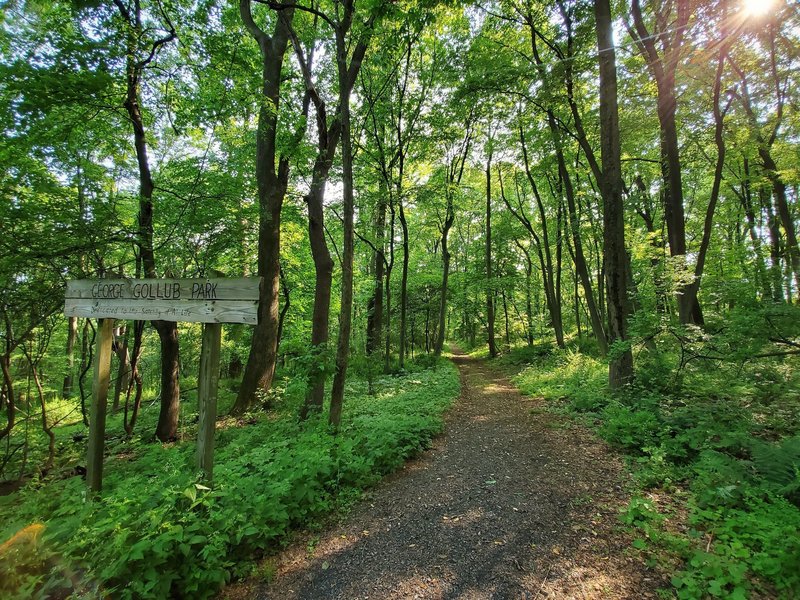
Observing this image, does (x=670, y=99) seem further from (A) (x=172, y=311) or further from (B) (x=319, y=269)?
(A) (x=172, y=311)

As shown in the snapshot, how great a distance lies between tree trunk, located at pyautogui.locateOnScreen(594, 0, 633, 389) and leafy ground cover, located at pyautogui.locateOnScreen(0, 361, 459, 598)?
444 cm

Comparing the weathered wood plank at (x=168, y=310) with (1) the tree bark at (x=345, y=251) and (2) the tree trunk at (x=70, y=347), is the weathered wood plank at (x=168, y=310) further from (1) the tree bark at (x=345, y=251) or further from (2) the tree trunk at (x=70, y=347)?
(2) the tree trunk at (x=70, y=347)

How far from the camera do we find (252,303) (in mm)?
3402

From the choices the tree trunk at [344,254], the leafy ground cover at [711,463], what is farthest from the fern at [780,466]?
the tree trunk at [344,254]

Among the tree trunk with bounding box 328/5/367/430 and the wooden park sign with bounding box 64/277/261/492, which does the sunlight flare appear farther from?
the wooden park sign with bounding box 64/277/261/492

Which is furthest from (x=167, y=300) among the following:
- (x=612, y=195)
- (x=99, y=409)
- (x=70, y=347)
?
(x=70, y=347)

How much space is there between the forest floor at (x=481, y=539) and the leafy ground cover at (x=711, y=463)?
292mm

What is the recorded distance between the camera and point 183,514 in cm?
289

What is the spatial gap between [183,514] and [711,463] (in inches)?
190

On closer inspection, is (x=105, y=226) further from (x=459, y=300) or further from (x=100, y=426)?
(x=459, y=300)

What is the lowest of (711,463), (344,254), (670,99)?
(711,463)

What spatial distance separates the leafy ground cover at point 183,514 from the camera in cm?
240

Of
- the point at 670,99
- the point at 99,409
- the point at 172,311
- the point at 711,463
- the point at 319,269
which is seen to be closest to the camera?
the point at 711,463

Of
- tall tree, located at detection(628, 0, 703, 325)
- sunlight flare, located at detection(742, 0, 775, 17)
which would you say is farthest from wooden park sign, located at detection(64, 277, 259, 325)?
sunlight flare, located at detection(742, 0, 775, 17)
